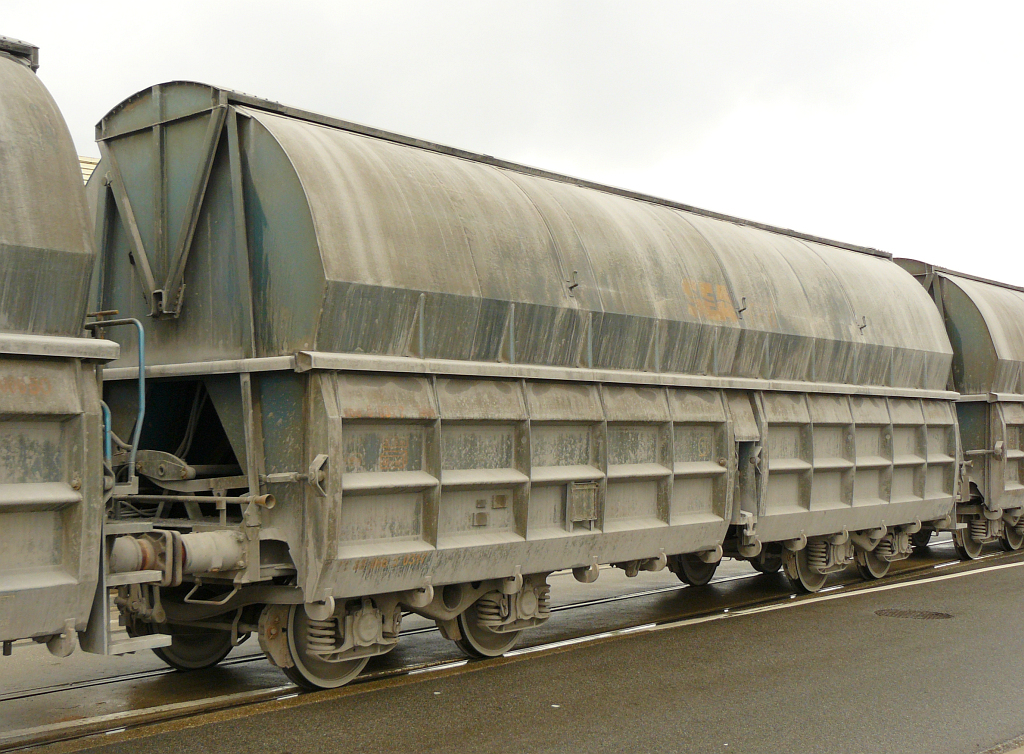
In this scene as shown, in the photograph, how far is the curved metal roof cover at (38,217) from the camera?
555 centimetres

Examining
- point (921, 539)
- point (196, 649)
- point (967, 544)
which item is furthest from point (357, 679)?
point (921, 539)

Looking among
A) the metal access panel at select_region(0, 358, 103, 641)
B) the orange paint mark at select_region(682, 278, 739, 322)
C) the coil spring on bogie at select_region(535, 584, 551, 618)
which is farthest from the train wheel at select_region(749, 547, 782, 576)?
the metal access panel at select_region(0, 358, 103, 641)

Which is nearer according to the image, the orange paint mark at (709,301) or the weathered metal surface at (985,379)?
the orange paint mark at (709,301)

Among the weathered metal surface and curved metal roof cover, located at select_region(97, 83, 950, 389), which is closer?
curved metal roof cover, located at select_region(97, 83, 950, 389)

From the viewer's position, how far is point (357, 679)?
26.5 ft

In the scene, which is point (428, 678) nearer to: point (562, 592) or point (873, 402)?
point (562, 592)

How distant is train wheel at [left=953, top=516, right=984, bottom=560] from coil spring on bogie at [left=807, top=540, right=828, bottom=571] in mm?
4765

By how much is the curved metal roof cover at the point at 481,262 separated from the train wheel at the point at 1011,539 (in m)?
6.64

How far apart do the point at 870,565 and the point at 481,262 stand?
815 cm

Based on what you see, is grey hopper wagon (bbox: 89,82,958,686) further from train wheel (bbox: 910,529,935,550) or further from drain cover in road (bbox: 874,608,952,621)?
train wheel (bbox: 910,529,935,550)

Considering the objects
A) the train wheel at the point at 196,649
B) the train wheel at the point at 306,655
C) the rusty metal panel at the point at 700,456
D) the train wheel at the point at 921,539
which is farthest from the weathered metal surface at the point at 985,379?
the train wheel at the point at 196,649

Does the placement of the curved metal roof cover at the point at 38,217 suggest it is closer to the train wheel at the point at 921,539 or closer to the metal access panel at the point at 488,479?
the metal access panel at the point at 488,479

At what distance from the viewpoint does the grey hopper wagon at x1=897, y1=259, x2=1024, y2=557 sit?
15.6m

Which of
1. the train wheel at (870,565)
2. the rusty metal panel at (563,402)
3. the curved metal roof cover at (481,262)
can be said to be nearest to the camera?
the curved metal roof cover at (481,262)
